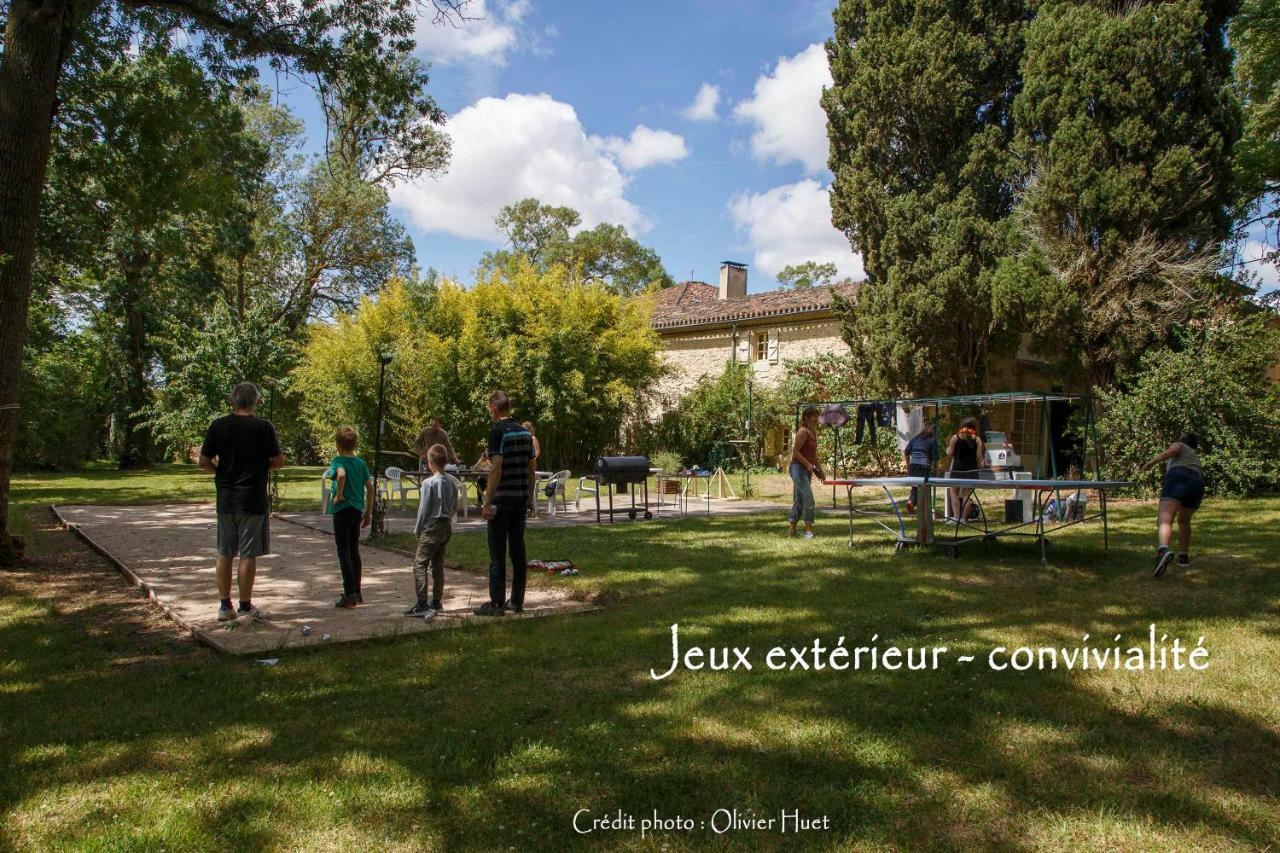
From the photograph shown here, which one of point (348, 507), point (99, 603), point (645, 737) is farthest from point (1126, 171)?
point (99, 603)

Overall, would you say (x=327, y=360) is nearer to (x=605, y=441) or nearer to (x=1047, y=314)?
(x=605, y=441)

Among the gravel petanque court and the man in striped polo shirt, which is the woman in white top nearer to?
the gravel petanque court

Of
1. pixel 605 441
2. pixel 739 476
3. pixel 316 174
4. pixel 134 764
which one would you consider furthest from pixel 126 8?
pixel 316 174

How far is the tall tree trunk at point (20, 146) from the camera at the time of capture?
25.3 ft

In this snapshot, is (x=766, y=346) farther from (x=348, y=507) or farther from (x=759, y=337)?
(x=348, y=507)

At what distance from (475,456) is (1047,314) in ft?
42.8

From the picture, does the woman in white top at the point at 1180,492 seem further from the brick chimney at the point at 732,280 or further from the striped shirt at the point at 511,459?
the brick chimney at the point at 732,280

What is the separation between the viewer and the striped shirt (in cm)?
611

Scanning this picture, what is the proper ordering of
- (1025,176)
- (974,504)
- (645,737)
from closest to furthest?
(645,737) → (974,504) → (1025,176)

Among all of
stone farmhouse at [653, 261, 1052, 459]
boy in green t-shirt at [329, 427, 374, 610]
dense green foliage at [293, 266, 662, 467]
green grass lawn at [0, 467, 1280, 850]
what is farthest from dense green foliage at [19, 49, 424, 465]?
stone farmhouse at [653, 261, 1052, 459]

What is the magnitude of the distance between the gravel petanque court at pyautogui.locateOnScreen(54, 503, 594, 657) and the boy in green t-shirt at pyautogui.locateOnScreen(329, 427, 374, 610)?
0.18 metres

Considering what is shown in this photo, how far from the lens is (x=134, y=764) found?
334cm

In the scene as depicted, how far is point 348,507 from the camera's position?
635 centimetres

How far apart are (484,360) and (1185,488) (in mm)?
15278
